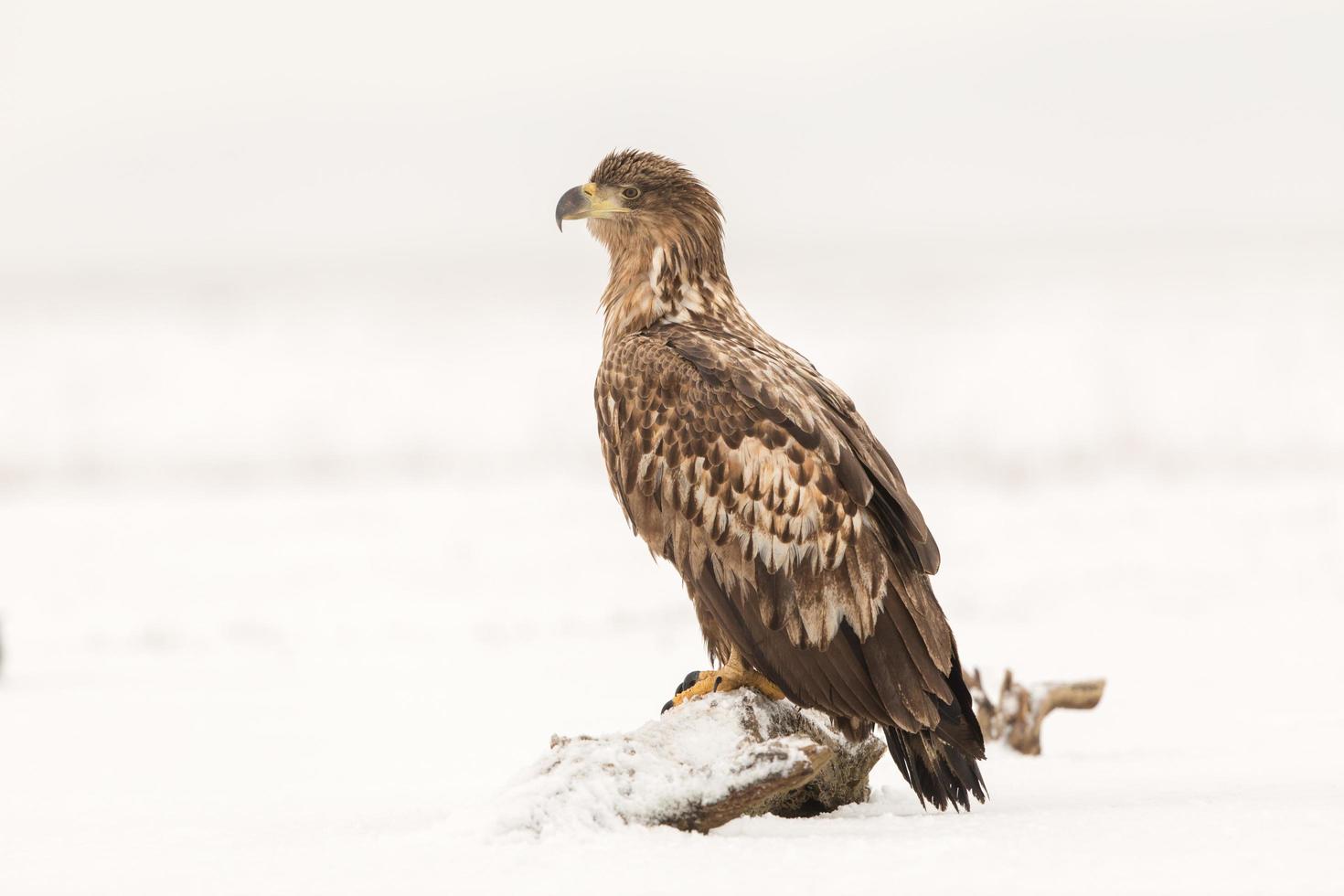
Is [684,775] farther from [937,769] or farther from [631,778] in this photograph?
[937,769]

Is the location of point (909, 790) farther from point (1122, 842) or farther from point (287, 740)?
point (287, 740)

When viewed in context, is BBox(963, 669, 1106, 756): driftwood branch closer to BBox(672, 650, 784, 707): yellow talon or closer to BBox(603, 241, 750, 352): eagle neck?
BBox(672, 650, 784, 707): yellow talon

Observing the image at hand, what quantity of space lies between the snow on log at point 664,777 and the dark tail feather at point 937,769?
41 centimetres

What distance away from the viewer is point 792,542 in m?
6.01

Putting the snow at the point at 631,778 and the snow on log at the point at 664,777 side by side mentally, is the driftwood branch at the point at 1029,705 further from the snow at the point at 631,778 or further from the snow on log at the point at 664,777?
the snow at the point at 631,778

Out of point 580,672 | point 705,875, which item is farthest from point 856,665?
point 580,672

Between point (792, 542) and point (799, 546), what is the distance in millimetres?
33

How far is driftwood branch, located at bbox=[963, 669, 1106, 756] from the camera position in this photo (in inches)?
315

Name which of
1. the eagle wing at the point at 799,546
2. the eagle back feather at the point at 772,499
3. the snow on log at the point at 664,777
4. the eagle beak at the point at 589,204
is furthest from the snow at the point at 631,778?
the eagle beak at the point at 589,204

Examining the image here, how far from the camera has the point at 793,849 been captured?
16.9 feet

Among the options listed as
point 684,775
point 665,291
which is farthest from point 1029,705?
point 684,775

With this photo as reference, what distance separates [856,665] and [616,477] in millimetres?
1331

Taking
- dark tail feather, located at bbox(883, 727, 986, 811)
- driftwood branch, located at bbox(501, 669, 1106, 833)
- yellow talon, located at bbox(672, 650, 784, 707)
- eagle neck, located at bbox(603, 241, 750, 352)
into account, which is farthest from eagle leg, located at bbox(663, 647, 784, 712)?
eagle neck, located at bbox(603, 241, 750, 352)

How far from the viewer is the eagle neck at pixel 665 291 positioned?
702 centimetres
